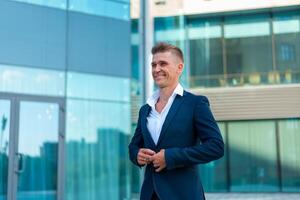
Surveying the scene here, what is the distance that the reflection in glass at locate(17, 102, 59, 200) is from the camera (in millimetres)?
5500

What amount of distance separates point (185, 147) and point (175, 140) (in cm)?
3

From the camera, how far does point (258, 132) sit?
9.82 metres

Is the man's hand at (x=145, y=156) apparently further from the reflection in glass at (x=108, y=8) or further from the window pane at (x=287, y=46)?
the window pane at (x=287, y=46)

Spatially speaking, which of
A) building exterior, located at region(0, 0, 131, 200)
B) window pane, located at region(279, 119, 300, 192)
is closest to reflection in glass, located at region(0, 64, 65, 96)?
building exterior, located at region(0, 0, 131, 200)

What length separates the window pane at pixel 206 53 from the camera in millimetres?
9187

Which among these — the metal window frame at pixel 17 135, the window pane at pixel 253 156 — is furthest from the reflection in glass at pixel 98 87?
the window pane at pixel 253 156

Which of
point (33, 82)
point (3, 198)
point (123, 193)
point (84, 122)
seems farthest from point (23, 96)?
point (123, 193)

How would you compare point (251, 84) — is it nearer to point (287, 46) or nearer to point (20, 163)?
point (287, 46)

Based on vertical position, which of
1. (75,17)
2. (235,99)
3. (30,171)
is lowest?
(30,171)

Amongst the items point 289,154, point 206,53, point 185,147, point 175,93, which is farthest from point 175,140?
point 289,154

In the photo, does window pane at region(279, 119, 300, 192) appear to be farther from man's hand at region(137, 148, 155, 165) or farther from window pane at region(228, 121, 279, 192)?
man's hand at region(137, 148, 155, 165)

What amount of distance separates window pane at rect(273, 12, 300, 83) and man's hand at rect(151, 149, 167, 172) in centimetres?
849

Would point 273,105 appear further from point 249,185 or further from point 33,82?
point 33,82

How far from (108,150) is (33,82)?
1.39 m
